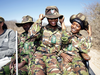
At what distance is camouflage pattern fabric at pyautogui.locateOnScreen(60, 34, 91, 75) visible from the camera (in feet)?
6.07

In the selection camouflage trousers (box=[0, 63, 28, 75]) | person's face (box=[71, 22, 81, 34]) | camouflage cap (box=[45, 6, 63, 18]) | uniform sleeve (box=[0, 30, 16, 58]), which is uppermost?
camouflage cap (box=[45, 6, 63, 18])

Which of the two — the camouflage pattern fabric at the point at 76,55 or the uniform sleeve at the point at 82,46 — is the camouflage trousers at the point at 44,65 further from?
the uniform sleeve at the point at 82,46

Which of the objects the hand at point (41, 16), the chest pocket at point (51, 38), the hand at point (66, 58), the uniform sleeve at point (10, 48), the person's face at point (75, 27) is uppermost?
the hand at point (41, 16)

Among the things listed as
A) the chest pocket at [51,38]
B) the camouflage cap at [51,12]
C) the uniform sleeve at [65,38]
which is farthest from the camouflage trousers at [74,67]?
the camouflage cap at [51,12]

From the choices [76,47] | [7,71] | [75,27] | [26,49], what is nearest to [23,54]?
[26,49]

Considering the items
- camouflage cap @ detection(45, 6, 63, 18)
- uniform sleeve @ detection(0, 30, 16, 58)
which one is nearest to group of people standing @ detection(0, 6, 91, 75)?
camouflage cap @ detection(45, 6, 63, 18)

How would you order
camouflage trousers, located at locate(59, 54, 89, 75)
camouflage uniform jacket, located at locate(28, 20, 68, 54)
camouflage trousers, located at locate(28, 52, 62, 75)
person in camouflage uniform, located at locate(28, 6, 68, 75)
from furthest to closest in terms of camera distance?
camouflage uniform jacket, located at locate(28, 20, 68, 54) → person in camouflage uniform, located at locate(28, 6, 68, 75) → camouflage trousers, located at locate(59, 54, 89, 75) → camouflage trousers, located at locate(28, 52, 62, 75)

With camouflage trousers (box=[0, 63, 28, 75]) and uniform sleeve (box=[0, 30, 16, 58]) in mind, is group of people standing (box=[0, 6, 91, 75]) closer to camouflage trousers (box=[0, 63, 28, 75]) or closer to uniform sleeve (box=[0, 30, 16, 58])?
camouflage trousers (box=[0, 63, 28, 75])

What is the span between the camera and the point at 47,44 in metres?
2.11

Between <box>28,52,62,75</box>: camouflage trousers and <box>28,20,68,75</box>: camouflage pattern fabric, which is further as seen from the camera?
<box>28,20,68,75</box>: camouflage pattern fabric

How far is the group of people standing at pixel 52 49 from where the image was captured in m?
1.87

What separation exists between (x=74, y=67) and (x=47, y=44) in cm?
81

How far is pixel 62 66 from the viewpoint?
2008mm

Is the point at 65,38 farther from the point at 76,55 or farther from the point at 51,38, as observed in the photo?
the point at 76,55
